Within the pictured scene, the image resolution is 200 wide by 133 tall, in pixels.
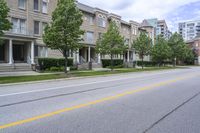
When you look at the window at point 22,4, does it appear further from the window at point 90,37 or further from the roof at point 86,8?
the window at point 90,37

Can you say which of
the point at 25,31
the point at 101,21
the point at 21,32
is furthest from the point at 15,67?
the point at 101,21

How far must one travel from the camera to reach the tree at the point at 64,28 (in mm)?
24906

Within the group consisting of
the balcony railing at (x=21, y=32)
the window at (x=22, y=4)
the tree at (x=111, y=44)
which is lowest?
the tree at (x=111, y=44)

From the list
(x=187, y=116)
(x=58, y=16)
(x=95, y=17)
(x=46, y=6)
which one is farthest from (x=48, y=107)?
(x=95, y=17)

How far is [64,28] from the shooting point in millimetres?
25203

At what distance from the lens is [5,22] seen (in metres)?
18.5

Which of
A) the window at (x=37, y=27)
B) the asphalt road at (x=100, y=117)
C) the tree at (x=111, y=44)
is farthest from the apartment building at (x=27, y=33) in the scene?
the asphalt road at (x=100, y=117)

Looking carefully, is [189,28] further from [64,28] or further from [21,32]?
[64,28]

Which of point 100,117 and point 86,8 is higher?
point 86,8

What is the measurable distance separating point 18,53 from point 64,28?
1136 cm

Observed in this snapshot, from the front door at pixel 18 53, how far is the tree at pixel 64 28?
385 inches

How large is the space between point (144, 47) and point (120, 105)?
1551 inches

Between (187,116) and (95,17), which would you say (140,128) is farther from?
(95,17)

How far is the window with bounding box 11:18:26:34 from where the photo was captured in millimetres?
31938
